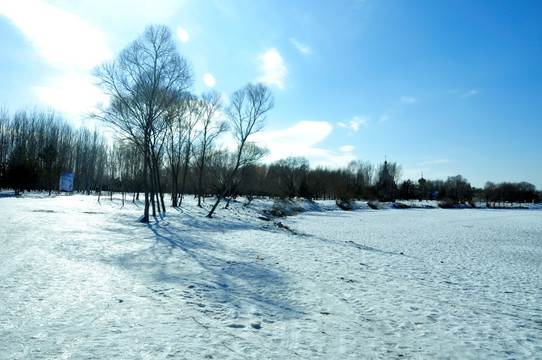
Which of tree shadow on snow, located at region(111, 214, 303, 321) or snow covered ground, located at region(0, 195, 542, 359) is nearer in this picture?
snow covered ground, located at region(0, 195, 542, 359)

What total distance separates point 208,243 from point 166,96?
942 centimetres

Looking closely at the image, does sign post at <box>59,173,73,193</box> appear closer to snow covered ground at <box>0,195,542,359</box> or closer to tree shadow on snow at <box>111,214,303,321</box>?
snow covered ground at <box>0,195,542,359</box>

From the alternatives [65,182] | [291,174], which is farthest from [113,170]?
[291,174]

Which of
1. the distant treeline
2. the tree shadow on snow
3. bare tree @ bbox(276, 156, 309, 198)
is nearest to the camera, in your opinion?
the tree shadow on snow

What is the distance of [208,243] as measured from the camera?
37.3 ft

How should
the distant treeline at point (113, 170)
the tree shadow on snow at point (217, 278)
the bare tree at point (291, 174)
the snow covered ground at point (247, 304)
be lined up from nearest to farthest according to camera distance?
the snow covered ground at point (247, 304) → the tree shadow on snow at point (217, 278) → the distant treeline at point (113, 170) → the bare tree at point (291, 174)

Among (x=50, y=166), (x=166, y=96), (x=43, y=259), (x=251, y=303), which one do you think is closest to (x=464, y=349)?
(x=251, y=303)

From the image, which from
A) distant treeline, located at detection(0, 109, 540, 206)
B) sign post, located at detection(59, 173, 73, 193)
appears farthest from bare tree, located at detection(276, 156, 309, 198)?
sign post, located at detection(59, 173, 73, 193)

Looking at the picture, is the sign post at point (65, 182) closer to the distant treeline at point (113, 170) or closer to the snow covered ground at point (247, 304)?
the distant treeline at point (113, 170)

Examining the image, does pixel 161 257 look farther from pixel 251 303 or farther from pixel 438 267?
pixel 438 267

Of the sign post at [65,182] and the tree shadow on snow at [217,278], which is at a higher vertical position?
the sign post at [65,182]

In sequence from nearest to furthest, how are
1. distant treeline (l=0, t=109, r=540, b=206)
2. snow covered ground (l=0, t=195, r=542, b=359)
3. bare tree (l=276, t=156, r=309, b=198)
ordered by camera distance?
snow covered ground (l=0, t=195, r=542, b=359)
distant treeline (l=0, t=109, r=540, b=206)
bare tree (l=276, t=156, r=309, b=198)

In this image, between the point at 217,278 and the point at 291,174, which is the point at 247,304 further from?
the point at 291,174

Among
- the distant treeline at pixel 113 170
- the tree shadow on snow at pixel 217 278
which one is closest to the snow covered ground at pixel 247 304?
the tree shadow on snow at pixel 217 278
